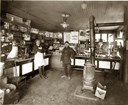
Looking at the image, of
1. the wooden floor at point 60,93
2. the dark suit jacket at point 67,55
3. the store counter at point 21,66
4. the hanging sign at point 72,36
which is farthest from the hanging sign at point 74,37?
the wooden floor at point 60,93

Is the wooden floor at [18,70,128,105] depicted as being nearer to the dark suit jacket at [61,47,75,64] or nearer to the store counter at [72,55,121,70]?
the dark suit jacket at [61,47,75,64]

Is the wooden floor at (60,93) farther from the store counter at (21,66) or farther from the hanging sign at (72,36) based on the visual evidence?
the hanging sign at (72,36)

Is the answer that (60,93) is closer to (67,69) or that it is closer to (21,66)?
(21,66)

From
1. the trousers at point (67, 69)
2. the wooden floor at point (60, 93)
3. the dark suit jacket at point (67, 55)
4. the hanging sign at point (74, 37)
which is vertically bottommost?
the wooden floor at point (60, 93)

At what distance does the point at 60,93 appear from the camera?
400cm

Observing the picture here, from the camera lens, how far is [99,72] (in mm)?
6676

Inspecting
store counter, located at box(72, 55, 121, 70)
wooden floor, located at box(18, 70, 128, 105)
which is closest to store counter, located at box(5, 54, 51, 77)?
wooden floor, located at box(18, 70, 128, 105)

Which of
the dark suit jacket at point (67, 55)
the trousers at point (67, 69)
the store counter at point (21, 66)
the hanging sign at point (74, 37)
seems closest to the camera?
the store counter at point (21, 66)

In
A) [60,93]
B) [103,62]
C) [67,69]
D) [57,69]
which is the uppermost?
[103,62]

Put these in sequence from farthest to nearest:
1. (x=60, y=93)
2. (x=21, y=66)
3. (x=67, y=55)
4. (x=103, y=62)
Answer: (x=103, y=62), (x=67, y=55), (x=21, y=66), (x=60, y=93)

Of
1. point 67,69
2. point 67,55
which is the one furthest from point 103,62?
point 67,55

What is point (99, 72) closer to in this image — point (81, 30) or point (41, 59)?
point (41, 59)

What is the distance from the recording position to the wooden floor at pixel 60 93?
3.43 meters

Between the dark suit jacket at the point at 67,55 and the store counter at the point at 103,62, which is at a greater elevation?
the dark suit jacket at the point at 67,55
